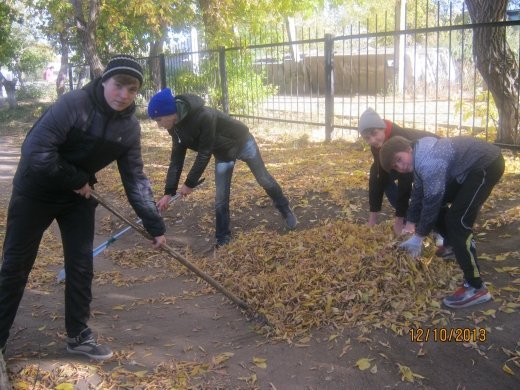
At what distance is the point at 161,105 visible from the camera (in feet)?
14.3

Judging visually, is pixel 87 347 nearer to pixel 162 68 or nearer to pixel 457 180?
pixel 457 180

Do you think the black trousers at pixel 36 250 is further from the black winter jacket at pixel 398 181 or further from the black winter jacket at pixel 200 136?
the black winter jacket at pixel 398 181

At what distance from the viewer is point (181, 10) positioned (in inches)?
558

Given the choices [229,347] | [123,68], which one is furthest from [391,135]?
[123,68]

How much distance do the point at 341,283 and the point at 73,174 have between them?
1.96 metres

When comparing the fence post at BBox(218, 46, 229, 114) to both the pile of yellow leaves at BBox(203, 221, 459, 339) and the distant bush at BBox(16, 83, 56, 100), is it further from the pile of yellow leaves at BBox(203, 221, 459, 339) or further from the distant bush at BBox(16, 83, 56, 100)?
the distant bush at BBox(16, 83, 56, 100)

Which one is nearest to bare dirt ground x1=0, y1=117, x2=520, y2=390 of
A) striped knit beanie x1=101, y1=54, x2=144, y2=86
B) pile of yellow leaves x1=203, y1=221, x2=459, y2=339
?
pile of yellow leaves x1=203, y1=221, x2=459, y2=339

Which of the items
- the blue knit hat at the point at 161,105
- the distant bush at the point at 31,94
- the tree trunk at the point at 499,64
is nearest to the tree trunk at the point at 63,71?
the distant bush at the point at 31,94

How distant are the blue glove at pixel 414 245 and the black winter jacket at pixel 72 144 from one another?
6.33 feet

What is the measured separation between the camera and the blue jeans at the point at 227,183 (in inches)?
206

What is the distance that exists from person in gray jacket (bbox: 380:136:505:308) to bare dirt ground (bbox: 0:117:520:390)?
21cm

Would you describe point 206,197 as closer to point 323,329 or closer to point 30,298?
point 30,298

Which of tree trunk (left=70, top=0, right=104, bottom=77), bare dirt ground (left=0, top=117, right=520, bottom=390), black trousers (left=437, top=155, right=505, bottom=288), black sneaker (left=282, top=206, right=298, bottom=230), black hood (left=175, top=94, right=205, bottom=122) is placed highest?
tree trunk (left=70, top=0, right=104, bottom=77)

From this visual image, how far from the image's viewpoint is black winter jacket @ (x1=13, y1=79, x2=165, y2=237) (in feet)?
9.30
